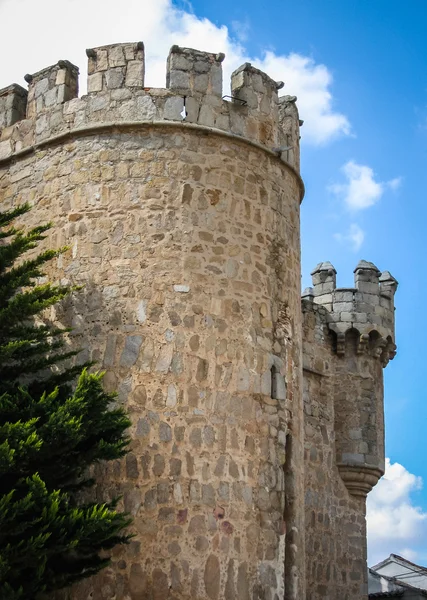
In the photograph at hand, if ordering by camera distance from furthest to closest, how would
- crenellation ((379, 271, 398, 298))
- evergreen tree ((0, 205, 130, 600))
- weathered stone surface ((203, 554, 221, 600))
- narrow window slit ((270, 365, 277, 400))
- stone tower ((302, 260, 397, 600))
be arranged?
crenellation ((379, 271, 398, 298)), stone tower ((302, 260, 397, 600)), narrow window slit ((270, 365, 277, 400)), weathered stone surface ((203, 554, 221, 600)), evergreen tree ((0, 205, 130, 600))

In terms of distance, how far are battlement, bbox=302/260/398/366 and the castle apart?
168 inches

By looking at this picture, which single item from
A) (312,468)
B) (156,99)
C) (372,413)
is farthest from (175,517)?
(372,413)

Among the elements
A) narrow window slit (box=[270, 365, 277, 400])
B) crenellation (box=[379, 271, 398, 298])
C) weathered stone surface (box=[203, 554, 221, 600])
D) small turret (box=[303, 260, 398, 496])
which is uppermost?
crenellation (box=[379, 271, 398, 298])

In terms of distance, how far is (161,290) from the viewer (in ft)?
31.4

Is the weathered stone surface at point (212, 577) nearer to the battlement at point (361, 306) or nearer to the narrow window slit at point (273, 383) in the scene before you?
the narrow window slit at point (273, 383)

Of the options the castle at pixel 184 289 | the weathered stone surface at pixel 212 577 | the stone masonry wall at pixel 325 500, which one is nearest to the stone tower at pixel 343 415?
the stone masonry wall at pixel 325 500

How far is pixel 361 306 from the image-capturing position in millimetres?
15508

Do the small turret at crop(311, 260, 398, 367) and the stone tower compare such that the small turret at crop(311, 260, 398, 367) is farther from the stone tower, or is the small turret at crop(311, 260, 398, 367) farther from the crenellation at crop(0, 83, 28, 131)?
the crenellation at crop(0, 83, 28, 131)

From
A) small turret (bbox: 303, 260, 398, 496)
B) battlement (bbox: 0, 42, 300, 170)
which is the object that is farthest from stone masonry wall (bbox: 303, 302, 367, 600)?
battlement (bbox: 0, 42, 300, 170)

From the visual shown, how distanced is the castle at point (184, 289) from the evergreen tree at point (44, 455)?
0.50m

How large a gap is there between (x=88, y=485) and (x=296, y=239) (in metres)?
3.83

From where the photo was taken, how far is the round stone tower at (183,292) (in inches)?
356

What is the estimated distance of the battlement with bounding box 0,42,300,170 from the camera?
10125mm

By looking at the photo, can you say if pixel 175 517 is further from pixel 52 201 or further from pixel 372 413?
pixel 372 413
